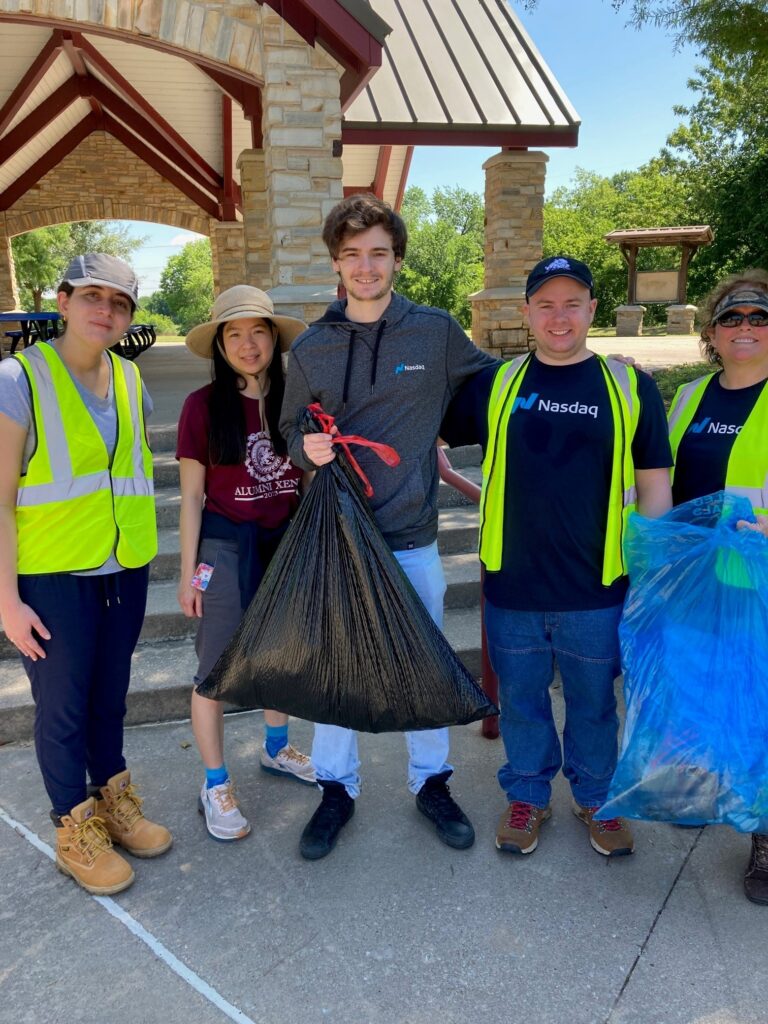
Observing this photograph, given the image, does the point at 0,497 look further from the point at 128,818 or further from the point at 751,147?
the point at 751,147

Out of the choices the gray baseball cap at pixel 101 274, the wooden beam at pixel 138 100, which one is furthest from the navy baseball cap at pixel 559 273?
the wooden beam at pixel 138 100

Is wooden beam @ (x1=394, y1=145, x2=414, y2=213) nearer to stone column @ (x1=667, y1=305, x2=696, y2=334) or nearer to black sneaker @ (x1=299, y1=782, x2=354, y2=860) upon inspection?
stone column @ (x1=667, y1=305, x2=696, y2=334)

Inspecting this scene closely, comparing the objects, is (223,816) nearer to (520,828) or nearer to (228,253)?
(520,828)

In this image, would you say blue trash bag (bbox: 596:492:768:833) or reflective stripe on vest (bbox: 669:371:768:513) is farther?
reflective stripe on vest (bbox: 669:371:768:513)

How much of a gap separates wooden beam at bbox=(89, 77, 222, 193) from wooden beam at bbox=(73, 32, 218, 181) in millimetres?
82

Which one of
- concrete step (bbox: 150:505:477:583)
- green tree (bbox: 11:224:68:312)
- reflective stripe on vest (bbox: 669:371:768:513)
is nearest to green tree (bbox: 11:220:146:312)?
green tree (bbox: 11:224:68:312)

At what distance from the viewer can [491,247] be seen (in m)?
7.95

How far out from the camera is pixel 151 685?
308cm

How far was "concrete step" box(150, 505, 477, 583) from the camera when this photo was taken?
3895mm

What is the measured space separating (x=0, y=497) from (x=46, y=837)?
1.14m

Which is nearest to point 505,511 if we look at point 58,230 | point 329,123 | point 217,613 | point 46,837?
point 217,613

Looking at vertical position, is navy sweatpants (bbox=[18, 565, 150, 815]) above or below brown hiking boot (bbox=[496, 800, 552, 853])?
above

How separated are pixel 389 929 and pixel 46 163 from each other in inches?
567

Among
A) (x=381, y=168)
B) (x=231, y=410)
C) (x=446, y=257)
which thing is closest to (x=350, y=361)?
(x=231, y=410)
